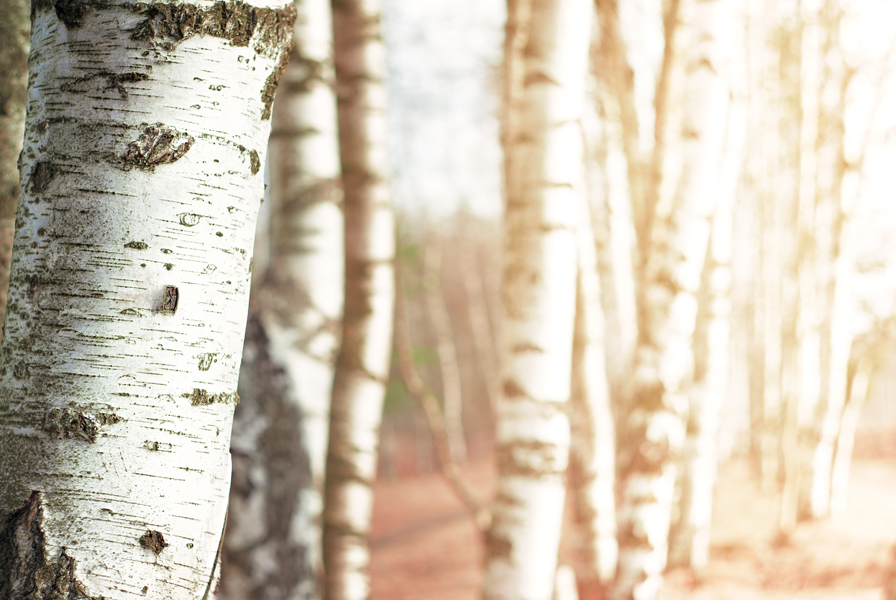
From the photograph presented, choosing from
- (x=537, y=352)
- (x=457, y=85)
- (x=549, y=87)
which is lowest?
(x=537, y=352)

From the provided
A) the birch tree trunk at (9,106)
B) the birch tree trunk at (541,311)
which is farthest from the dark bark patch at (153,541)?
the birch tree trunk at (541,311)

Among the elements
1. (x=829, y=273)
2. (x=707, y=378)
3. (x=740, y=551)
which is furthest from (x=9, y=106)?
(x=829, y=273)

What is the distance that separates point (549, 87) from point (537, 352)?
2.89 ft

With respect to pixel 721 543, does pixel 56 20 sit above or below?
above

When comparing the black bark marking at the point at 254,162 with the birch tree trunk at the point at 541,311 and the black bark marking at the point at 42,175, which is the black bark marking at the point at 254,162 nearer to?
the black bark marking at the point at 42,175

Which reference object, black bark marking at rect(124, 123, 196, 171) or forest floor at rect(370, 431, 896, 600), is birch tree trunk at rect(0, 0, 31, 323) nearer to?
black bark marking at rect(124, 123, 196, 171)

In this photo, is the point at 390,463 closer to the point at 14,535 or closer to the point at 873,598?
the point at 873,598

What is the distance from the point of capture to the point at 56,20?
3.13 feet

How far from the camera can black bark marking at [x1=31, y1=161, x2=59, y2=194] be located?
0.92 m

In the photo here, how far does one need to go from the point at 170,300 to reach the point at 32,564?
1.26 feet

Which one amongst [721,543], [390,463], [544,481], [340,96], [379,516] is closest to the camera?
[544,481]

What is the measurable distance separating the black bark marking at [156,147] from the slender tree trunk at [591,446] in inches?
150

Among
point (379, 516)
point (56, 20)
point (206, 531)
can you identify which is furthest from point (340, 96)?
point (379, 516)

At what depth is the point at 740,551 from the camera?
6695mm
